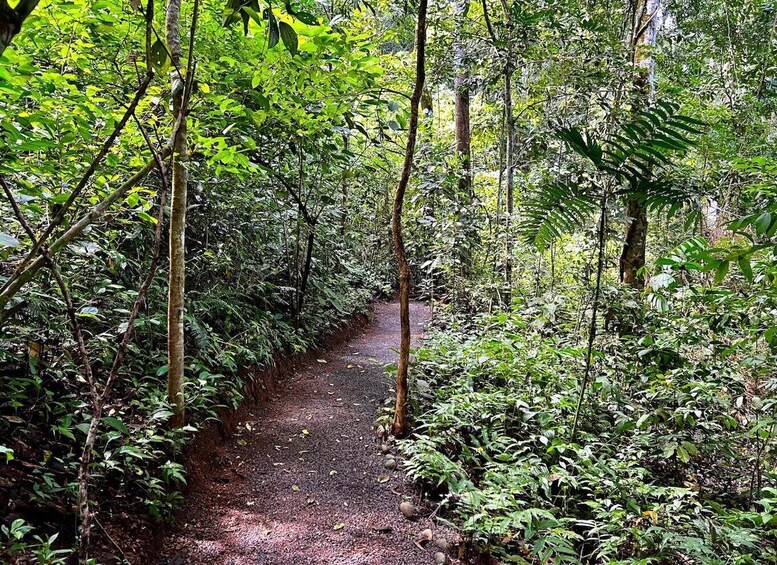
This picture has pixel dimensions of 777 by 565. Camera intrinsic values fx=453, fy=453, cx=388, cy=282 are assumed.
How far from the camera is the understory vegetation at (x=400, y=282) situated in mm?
2506

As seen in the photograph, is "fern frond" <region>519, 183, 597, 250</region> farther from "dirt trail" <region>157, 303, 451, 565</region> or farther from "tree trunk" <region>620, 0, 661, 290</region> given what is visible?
"tree trunk" <region>620, 0, 661, 290</region>

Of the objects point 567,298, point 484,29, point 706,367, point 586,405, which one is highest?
point 484,29

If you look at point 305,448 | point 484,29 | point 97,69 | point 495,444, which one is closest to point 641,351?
point 495,444

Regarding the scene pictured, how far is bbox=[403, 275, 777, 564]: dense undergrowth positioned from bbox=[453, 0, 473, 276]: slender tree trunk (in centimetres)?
258

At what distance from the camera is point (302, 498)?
356 centimetres

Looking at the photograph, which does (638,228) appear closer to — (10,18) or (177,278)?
(177,278)

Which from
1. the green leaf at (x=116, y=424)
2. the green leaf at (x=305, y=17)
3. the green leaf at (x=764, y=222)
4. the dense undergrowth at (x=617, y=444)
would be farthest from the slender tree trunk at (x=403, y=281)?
the green leaf at (x=764, y=222)

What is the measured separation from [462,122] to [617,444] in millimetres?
7201

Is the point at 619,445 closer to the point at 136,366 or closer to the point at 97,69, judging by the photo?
the point at 136,366

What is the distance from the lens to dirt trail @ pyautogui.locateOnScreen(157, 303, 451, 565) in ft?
9.66

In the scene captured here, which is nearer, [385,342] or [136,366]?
[136,366]

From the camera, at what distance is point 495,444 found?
12.6 feet

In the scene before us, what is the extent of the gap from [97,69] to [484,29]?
605 cm

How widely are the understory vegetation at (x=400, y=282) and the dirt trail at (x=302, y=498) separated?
27 centimetres
